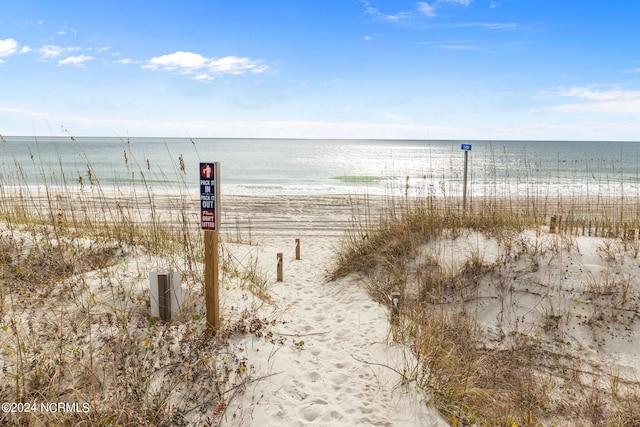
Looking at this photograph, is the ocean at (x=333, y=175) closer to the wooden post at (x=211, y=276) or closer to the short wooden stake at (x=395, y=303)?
the wooden post at (x=211, y=276)

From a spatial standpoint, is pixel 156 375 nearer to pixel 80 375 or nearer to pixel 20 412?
pixel 80 375

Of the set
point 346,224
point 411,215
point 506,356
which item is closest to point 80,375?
point 506,356

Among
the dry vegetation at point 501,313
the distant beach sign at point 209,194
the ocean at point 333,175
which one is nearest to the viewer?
the distant beach sign at point 209,194

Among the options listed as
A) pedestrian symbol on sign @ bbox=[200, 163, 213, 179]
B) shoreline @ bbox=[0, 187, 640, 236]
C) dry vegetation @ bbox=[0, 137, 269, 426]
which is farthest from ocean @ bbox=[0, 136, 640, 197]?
dry vegetation @ bbox=[0, 137, 269, 426]

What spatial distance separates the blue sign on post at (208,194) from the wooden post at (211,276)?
13cm

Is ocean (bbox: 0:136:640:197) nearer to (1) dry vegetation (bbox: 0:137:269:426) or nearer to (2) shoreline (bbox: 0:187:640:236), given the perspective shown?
(2) shoreline (bbox: 0:187:640:236)

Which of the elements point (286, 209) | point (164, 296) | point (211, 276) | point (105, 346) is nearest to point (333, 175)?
point (286, 209)

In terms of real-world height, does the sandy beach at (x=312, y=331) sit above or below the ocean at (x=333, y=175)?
below

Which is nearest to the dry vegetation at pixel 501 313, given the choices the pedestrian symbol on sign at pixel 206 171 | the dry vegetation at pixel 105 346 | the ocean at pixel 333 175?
the ocean at pixel 333 175

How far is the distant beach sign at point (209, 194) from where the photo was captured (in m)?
3.73

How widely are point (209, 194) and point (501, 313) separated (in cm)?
435

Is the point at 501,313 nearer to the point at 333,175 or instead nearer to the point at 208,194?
the point at 208,194

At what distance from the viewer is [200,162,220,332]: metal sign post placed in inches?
147

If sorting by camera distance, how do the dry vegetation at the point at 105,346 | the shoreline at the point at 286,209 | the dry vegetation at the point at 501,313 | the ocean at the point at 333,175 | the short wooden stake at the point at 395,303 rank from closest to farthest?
the dry vegetation at the point at 105,346, the dry vegetation at the point at 501,313, the short wooden stake at the point at 395,303, the ocean at the point at 333,175, the shoreline at the point at 286,209
